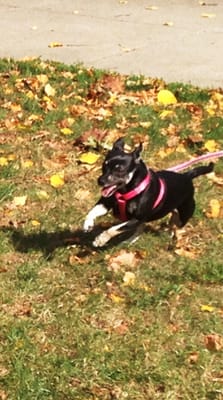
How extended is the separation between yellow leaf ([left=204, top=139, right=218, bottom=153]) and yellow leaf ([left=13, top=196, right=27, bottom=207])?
1674 mm

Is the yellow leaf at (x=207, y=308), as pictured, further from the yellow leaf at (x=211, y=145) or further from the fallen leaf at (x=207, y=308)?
the yellow leaf at (x=211, y=145)

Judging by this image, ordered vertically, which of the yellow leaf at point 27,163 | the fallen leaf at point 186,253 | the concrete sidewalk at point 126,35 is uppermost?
the yellow leaf at point 27,163

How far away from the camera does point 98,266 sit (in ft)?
16.3

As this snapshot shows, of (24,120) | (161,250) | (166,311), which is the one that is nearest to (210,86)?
(24,120)

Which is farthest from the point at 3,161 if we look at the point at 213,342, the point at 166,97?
the point at 213,342

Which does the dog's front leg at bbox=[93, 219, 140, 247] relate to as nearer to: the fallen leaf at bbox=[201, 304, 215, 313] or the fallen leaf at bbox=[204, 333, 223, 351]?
the fallen leaf at bbox=[201, 304, 215, 313]

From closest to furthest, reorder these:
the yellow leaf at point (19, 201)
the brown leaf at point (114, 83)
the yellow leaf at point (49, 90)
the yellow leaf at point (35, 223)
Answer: the yellow leaf at point (35, 223) < the yellow leaf at point (19, 201) < the yellow leaf at point (49, 90) < the brown leaf at point (114, 83)

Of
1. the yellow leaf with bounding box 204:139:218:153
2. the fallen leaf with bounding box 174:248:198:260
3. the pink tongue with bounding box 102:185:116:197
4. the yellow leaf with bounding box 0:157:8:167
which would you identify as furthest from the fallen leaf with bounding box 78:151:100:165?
the pink tongue with bounding box 102:185:116:197

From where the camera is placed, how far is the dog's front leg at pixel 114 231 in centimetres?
479

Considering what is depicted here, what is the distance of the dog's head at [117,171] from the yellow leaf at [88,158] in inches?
69.7

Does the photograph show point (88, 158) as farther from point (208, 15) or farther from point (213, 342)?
point (208, 15)

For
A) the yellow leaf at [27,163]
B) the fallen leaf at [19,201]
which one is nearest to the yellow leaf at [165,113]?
the yellow leaf at [27,163]

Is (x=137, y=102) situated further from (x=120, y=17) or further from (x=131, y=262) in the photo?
(x=120, y=17)

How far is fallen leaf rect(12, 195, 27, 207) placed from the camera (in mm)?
5758
